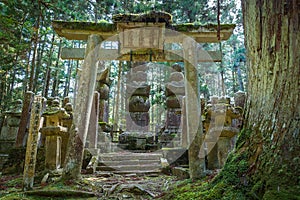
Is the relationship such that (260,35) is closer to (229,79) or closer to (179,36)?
(179,36)

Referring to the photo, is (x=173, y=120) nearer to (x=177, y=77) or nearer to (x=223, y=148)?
(x=177, y=77)

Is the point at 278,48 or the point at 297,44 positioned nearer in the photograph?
the point at 297,44

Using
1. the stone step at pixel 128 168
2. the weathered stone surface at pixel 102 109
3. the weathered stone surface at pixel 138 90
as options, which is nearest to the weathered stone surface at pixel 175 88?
the weathered stone surface at pixel 138 90

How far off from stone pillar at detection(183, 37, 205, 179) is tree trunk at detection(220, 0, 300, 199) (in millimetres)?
2469

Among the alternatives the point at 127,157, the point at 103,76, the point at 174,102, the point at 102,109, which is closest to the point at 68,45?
the point at 103,76

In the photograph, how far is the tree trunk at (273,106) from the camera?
2.01 metres

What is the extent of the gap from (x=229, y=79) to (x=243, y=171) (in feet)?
76.5

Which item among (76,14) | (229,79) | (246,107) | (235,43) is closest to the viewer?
(246,107)

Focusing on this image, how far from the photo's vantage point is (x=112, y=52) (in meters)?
6.09

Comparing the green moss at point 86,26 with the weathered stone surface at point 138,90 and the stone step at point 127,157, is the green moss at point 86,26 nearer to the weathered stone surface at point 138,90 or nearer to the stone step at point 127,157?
the stone step at point 127,157

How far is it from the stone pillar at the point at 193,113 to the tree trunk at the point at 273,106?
2.47 metres

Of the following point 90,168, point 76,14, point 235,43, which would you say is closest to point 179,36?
point 90,168

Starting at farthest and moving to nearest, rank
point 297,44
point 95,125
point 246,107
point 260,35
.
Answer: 1. point 95,125
2. point 246,107
3. point 260,35
4. point 297,44

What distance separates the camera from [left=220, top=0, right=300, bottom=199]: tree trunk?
2.01 meters
